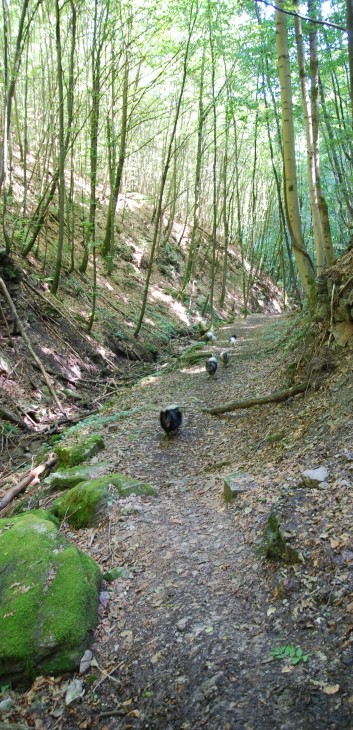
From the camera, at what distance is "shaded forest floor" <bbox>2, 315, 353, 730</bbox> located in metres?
1.95

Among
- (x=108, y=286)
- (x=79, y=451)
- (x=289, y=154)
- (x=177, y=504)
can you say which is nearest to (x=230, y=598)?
(x=177, y=504)

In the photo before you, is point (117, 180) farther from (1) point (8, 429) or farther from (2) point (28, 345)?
(1) point (8, 429)

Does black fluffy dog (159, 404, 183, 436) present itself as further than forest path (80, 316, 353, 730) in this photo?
Yes

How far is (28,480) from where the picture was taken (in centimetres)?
526

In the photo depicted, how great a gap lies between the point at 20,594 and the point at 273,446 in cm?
265

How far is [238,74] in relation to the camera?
13492 millimetres

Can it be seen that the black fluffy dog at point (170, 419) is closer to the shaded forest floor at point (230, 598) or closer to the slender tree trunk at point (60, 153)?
the shaded forest floor at point (230, 598)

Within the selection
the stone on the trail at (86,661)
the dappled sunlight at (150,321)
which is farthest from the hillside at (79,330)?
the stone on the trail at (86,661)

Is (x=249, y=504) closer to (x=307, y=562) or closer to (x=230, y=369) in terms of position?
(x=307, y=562)

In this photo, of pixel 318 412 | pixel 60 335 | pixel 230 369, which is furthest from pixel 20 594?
pixel 60 335

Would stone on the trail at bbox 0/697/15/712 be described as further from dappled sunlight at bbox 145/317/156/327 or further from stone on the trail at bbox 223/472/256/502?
dappled sunlight at bbox 145/317/156/327

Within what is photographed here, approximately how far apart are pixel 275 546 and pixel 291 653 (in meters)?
0.73

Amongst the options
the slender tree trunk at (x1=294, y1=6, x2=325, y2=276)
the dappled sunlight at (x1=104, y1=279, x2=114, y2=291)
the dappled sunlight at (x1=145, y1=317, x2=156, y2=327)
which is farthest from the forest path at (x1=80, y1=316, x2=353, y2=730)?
the dappled sunlight at (x1=104, y1=279, x2=114, y2=291)

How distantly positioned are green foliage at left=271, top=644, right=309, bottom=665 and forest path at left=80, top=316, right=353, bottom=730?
0.03 m
